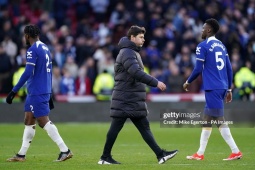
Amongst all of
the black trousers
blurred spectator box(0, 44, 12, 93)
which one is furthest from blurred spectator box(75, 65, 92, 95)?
the black trousers

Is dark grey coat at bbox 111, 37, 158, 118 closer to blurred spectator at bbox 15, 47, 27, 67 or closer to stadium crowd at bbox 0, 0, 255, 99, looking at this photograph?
stadium crowd at bbox 0, 0, 255, 99

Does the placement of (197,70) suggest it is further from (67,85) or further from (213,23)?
(67,85)

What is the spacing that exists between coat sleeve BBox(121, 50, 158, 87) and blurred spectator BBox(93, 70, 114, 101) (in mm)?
13566

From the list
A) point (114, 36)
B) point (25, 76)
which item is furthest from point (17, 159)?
point (114, 36)

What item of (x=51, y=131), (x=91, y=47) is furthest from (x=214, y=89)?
(x=91, y=47)

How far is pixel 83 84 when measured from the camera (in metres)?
29.0

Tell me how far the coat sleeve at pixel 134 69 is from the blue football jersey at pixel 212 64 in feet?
4.81

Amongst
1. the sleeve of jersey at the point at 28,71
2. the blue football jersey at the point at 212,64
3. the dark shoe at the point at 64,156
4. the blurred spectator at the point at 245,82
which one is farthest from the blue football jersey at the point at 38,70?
the blurred spectator at the point at 245,82

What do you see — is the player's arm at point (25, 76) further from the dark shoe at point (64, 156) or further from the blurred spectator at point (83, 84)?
the blurred spectator at point (83, 84)

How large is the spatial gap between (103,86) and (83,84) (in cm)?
92

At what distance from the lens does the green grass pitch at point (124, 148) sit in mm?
14430

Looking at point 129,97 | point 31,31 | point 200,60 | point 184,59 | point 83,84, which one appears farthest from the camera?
point 184,59

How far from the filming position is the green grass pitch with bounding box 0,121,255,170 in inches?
568

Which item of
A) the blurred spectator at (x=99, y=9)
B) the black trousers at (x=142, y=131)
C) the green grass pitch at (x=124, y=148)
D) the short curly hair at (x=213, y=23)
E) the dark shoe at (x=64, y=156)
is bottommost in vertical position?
the green grass pitch at (x=124, y=148)
